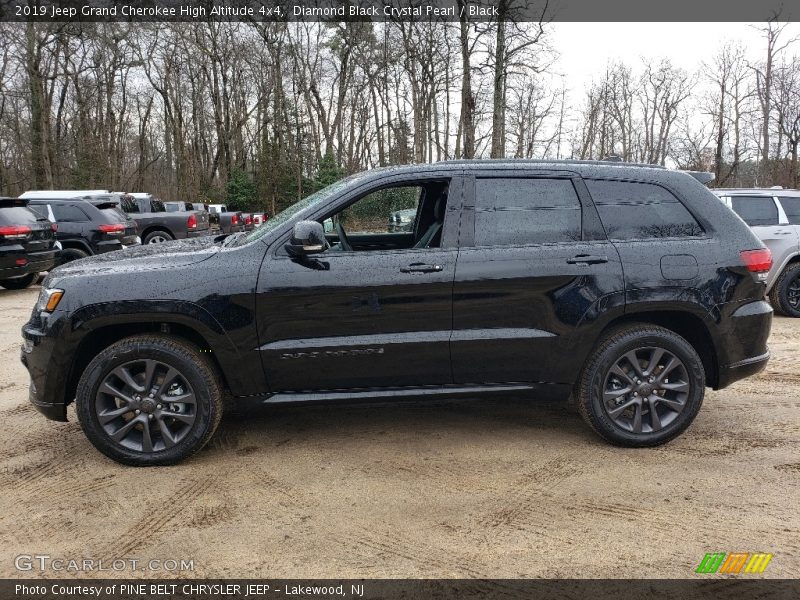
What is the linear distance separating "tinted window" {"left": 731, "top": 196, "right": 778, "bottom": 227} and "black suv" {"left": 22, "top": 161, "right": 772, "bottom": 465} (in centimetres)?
542

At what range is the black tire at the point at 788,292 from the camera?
28.5 ft

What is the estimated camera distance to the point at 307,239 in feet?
11.7

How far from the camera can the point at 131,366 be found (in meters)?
3.67

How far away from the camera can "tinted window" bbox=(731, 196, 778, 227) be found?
28.6 feet

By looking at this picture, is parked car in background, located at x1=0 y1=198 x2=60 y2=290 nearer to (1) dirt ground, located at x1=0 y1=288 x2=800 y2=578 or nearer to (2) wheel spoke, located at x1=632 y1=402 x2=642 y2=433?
(1) dirt ground, located at x1=0 y1=288 x2=800 y2=578

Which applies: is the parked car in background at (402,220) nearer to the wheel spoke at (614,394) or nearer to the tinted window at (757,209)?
the wheel spoke at (614,394)

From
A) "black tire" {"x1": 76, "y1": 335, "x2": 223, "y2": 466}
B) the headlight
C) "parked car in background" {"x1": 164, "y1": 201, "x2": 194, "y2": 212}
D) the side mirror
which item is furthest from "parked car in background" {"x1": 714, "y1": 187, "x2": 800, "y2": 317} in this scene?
"parked car in background" {"x1": 164, "y1": 201, "x2": 194, "y2": 212}

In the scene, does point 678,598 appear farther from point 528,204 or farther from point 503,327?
point 528,204

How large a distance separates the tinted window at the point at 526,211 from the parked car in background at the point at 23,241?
9670 millimetres

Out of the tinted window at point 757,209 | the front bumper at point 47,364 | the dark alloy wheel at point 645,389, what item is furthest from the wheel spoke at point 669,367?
the tinted window at point 757,209

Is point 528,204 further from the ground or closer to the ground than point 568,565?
further from the ground

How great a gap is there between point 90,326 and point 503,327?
8.36 feet

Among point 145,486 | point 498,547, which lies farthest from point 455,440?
point 145,486

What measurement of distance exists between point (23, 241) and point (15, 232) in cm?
19
